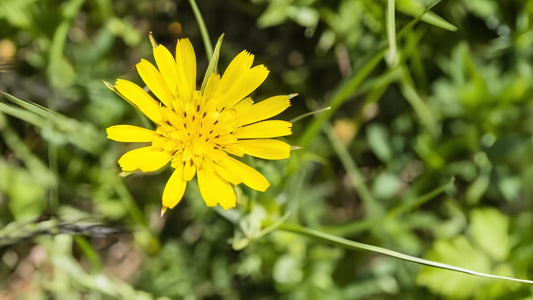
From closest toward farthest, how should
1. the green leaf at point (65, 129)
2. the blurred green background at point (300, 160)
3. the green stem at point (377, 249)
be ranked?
the green stem at point (377, 249)
the green leaf at point (65, 129)
the blurred green background at point (300, 160)

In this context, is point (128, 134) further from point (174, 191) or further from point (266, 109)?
point (266, 109)

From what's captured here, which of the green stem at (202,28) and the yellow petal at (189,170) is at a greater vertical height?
the green stem at (202,28)

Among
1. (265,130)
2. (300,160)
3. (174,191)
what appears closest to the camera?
(174,191)

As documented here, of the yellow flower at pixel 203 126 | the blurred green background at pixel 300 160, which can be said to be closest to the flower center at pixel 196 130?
the yellow flower at pixel 203 126

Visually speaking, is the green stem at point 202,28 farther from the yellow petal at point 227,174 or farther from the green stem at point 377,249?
the green stem at point 377,249

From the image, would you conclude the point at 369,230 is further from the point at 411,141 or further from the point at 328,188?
the point at 411,141

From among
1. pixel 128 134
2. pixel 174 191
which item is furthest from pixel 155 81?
pixel 174 191
